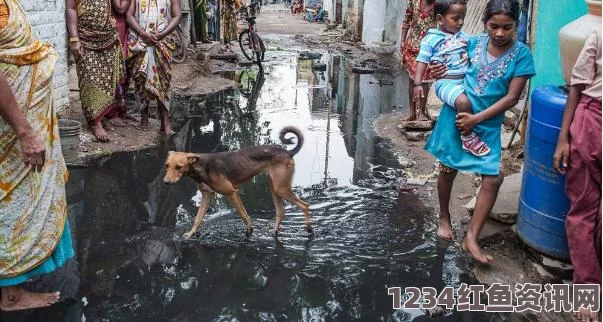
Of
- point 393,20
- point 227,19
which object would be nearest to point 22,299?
point 393,20

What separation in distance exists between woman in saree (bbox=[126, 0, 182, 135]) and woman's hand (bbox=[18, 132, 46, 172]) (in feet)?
13.8

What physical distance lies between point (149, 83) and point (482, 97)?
15.5 ft

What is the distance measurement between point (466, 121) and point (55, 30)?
5.61m

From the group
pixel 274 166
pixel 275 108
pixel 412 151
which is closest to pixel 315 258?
pixel 274 166

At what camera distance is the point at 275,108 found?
10055 mm

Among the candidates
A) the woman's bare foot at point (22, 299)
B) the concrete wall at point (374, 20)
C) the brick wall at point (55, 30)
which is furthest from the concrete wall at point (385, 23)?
the woman's bare foot at point (22, 299)

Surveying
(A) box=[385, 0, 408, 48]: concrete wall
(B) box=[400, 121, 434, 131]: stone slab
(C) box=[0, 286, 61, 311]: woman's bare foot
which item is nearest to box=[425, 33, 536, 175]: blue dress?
(C) box=[0, 286, 61, 311]: woman's bare foot

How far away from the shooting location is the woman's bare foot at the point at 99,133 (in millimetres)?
7246

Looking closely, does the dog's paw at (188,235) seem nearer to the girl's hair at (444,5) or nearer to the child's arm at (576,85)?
the girl's hair at (444,5)

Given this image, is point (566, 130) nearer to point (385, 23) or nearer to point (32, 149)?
point (32, 149)

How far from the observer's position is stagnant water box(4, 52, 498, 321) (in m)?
3.84

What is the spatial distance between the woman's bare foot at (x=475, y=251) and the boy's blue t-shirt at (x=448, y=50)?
4.05ft

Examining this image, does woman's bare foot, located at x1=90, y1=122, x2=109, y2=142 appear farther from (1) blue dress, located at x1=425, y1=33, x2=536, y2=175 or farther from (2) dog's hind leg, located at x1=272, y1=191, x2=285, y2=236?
(1) blue dress, located at x1=425, y1=33, x2=536, y2=175

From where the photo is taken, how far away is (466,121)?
167 inches
